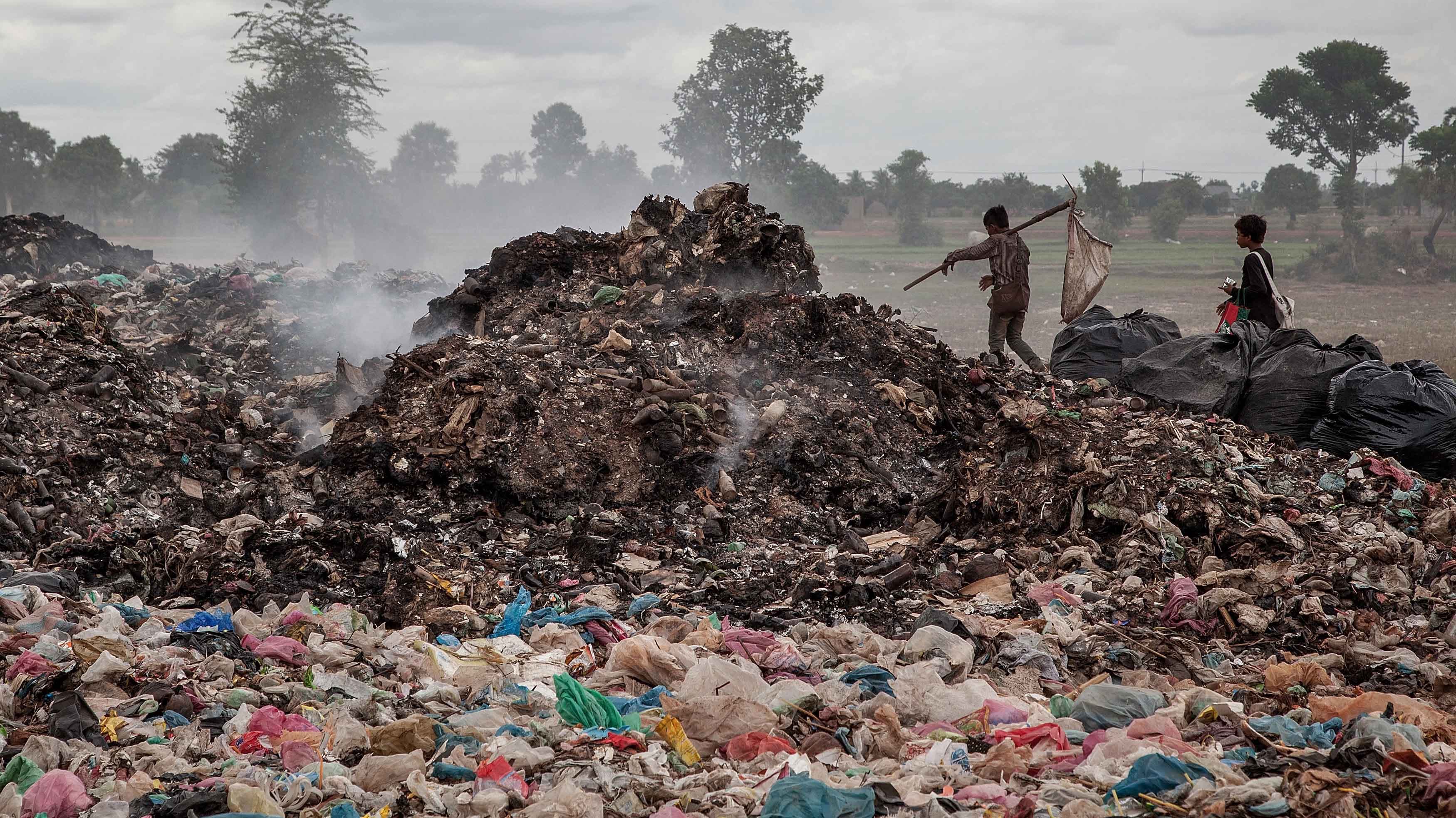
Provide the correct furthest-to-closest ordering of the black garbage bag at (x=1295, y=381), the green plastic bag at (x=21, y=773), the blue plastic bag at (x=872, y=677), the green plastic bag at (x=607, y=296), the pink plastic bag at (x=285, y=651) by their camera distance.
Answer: the green plastic bag at (x=607, y=296), the black garbage bag at (x=1295, y=381), the pink plastic bag at (x=285, y=651), the blue plastic bag at (x=872, y=677), the green plastic bag at (x=21, y=773)

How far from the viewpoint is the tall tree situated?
107 feet

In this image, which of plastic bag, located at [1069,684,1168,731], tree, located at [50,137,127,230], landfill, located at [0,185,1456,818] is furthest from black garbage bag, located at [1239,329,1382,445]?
tree, located at [50,137,127,230]

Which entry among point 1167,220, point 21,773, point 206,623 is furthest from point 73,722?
point 1167,220

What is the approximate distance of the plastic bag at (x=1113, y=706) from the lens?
359 cm

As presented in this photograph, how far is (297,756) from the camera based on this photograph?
3227 millimetres

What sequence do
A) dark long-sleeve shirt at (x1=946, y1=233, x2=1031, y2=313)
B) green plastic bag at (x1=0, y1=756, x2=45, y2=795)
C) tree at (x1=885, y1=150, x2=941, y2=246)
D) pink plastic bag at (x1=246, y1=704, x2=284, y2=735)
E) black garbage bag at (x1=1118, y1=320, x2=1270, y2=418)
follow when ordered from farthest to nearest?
tree at (x1=885, y1=150, x2=941, y2=246) < dark long-sleeve shirt at (x1=946, y1=233, x2=1031, y2=313) < black garbage bag at (x1=1118, y1=320, x2=1270, y2=418) < pink plastic bag at (x1=246, y1=704, x2=284, y2=735) < green plastic bag at (x1=0, y1=756, x2=45, y2=795)

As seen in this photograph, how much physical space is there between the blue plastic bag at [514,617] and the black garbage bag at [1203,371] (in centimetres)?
423

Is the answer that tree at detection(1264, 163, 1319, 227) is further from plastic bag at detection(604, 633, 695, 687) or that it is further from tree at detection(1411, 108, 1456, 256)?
plastic bag at detection(604, 633, 695, 687)

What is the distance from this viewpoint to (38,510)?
219 inches

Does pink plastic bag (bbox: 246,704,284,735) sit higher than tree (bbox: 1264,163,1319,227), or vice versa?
tree (bbox: 1264,163,1319,227)

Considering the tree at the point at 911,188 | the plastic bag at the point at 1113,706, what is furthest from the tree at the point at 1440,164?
the plastic bag at the point at 1113,706

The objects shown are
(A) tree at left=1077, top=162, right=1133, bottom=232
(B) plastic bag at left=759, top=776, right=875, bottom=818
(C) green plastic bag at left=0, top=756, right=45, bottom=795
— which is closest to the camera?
(B) plastic bag at left=759, top=776, right=875, bottom=818

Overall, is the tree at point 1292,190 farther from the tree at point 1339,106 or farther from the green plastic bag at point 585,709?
the green plastic bag at point 585,709

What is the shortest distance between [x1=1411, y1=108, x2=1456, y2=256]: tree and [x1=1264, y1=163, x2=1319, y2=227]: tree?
7.78 metres
